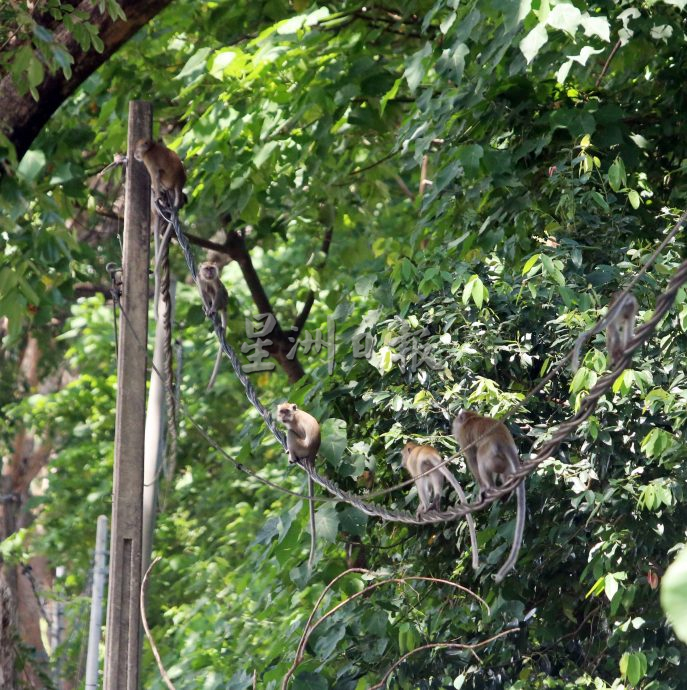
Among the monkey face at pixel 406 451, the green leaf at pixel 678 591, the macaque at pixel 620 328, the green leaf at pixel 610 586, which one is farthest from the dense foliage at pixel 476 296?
the green leaf at pixel 678 591

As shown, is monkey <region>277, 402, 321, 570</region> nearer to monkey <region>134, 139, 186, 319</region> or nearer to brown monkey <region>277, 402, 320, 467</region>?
brown monkey <region>277, 402, 320, 467</region>

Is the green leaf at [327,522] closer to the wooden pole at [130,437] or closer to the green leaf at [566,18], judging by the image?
the wooden pole at [130,437]

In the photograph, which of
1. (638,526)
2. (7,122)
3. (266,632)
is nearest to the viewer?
(638,526)

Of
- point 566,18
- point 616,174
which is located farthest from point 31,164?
point 616,174

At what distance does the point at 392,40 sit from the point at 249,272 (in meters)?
2.05

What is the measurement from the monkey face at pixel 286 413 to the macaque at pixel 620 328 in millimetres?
2414

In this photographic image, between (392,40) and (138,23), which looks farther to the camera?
(392,40)

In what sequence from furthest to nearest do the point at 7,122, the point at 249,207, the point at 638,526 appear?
the point at 249,207, the point at 7,122, the point at 638,526

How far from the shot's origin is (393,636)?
18.0ft

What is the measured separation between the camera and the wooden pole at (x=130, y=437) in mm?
4086

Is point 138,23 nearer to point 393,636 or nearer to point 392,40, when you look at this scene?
point 392,40

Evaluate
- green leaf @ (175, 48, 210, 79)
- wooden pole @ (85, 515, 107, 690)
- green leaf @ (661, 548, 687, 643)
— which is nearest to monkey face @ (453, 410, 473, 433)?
green leaf @ (175, 48, 210, 79)

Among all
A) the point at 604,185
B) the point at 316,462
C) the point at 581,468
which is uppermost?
the point at 604,185

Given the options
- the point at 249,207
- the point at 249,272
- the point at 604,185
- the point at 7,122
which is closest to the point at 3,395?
the point at 249,272
